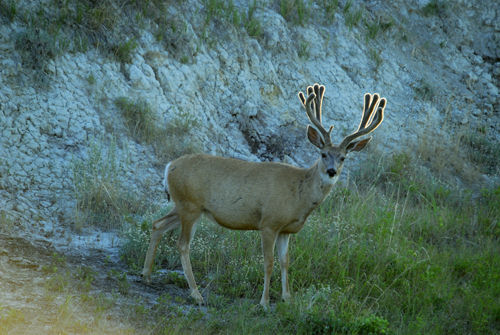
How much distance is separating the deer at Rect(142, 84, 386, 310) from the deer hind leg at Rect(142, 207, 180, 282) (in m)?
0.01

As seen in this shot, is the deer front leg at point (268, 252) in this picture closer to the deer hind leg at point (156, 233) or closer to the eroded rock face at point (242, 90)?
the deer hind leg at point (156, 233)

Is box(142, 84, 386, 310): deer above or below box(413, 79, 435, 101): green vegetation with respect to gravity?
below

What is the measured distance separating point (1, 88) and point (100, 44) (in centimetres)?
187

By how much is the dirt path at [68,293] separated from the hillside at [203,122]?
0.08 feet

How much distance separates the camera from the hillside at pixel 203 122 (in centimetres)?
629

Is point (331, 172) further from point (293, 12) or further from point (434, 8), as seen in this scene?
point (434, 8)

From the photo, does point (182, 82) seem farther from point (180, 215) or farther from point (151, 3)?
point (180, 215)

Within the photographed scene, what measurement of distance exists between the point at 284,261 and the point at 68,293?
7.75ft

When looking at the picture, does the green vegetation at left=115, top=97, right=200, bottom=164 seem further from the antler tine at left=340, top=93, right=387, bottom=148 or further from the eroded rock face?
the antler tine at left=340, top=93, right=387, bottom=148

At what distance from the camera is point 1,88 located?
8453 mm

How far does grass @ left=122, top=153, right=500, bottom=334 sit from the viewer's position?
227 inches

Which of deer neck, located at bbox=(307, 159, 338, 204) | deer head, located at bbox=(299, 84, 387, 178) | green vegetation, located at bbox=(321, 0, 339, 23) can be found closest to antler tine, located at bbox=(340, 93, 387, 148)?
→ deer head, located at bbox=(299, 84, 387, 178)

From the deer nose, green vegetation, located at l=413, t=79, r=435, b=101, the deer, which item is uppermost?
green vegetation, located at l=413, t=79, r=435, b=101

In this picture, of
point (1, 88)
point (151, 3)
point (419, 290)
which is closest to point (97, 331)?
point (419, 290)
